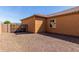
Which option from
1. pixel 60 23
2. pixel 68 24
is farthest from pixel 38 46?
pixel 60 23

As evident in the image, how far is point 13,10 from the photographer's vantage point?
14.1 m

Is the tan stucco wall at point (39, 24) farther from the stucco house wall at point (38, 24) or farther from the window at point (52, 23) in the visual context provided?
the window at point (52, 23)

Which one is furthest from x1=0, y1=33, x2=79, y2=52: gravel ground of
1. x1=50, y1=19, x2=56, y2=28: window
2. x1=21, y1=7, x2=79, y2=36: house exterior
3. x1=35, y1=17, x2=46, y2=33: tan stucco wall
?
x1=35, y1=17, x2=46, y2=33: tan stucco wall

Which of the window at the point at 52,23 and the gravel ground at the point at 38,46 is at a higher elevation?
the window at the point at 52,23

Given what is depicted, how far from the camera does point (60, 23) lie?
1445 cm

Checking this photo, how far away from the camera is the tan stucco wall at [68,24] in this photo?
38.0ft

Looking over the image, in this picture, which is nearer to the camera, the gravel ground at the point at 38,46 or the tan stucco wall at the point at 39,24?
the gravel ground at the point at 38,46

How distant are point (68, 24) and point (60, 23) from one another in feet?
5.87

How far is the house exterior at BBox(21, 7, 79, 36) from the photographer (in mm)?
11781

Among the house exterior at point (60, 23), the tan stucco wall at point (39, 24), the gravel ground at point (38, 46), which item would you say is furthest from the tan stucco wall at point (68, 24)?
the gravel ground at point (38, 46)

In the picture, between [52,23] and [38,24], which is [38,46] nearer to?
[52,23]
